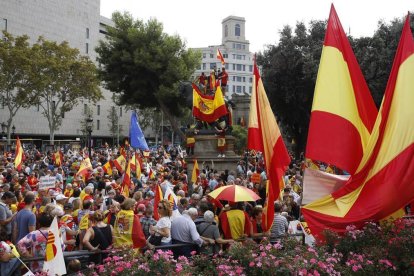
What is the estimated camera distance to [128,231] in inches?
296

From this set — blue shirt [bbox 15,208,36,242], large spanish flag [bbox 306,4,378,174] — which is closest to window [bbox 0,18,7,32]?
blue shirt [bbox 15,208,36,242]

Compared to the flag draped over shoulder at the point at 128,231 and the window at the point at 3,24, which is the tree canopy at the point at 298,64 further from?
the window at the point at 3,24

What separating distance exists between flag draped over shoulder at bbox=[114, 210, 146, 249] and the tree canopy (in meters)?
29.0

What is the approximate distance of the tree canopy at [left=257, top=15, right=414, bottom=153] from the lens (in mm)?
34844

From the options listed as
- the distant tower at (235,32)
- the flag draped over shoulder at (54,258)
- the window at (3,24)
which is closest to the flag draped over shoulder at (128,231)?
the flag draped over shoulder at (54,258)

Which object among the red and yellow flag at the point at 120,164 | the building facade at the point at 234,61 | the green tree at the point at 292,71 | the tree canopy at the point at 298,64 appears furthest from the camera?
the building facade at the point at 234,61

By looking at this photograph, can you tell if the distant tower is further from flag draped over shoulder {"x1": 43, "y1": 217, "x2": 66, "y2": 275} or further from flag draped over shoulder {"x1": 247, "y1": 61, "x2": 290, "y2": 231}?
flag draped over shoulder {"x1": 43, "y1": 217, "x2": 66, "y2": 275}

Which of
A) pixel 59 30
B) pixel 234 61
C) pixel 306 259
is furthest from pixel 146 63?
pixel 234 61

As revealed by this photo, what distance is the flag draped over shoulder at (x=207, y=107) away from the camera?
23203mm

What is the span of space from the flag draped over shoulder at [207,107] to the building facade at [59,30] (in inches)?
1491

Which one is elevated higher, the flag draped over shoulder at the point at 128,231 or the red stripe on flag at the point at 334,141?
the red stripe on flag at the point at 334,141

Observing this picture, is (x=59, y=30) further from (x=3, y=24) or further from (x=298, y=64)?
(x=298, y=64)

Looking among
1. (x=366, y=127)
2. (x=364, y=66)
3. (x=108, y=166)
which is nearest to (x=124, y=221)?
(x=366, y=127)

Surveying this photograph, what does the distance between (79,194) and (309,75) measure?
26.3 meters
